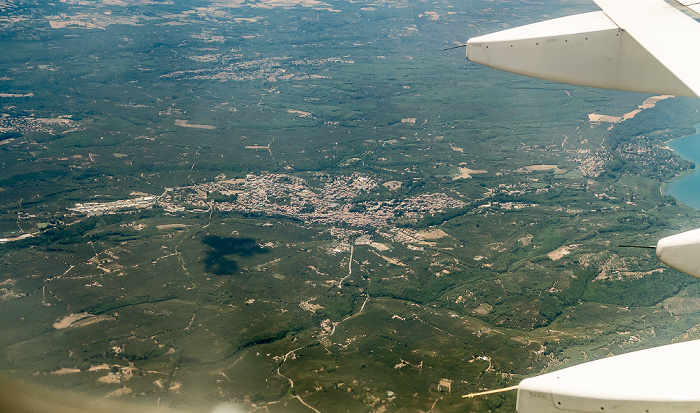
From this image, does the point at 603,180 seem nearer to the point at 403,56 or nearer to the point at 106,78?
the point at 403,56

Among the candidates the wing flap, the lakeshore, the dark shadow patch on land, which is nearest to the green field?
the dark shadow patch on land

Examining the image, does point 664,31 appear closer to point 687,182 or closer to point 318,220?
point 318,220

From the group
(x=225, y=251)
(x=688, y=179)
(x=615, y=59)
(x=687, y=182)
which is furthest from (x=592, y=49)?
(x=688, y=179)

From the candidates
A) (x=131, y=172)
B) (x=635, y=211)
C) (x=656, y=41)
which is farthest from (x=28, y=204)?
(x=656, y=41)

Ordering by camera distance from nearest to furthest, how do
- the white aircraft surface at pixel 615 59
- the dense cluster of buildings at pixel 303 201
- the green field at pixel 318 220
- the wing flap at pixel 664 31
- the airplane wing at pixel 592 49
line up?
the white aircraft surface at pixel 615 59
the wing flap at pixel 664 31
the airplane wing at pixel 592 49
the green field at pixel 318 220
the dense cluster of buildings at pixel 303 201

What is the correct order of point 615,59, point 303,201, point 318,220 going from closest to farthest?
point 615,59 < point 318,220 < point 303,201

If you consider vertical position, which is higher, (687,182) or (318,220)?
(687,182)

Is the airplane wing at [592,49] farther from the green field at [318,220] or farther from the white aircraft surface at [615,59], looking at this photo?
the green field at [318,220]

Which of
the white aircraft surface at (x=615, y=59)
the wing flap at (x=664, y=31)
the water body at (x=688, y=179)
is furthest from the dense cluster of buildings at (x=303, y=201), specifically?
the white aircraft surface at (x=615, y=59)
